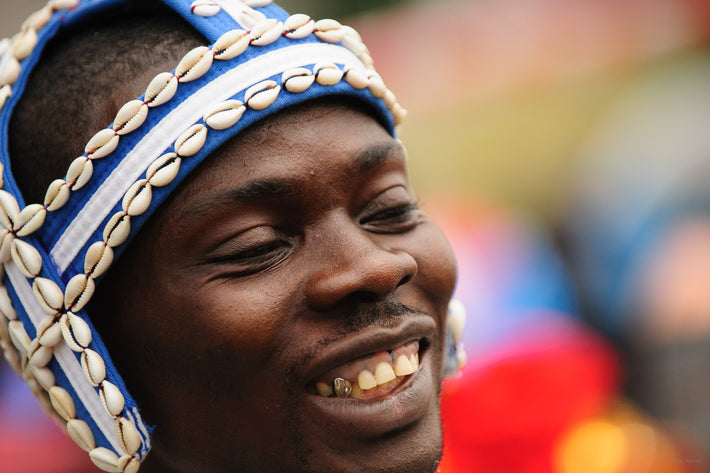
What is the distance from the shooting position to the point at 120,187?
6.68ft

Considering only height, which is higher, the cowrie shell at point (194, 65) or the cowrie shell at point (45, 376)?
the cowrie shell at point (194, 65)

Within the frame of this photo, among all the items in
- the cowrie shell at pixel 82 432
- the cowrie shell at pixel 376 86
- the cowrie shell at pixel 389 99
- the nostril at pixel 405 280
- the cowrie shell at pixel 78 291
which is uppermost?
the cowrie shell at pixel 376 86

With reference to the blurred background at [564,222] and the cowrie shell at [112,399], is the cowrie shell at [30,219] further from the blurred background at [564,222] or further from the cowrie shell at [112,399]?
the blurred background at [564,222]

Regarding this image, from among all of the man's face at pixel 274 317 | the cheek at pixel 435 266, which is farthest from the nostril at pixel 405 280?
the cheek at pixel 435 266

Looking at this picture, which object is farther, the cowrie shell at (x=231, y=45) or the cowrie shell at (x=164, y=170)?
the cowrie shell at (x=231, y=45)

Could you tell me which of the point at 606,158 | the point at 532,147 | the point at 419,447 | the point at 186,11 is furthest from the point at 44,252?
the point at 532,147

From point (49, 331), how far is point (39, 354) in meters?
0.09

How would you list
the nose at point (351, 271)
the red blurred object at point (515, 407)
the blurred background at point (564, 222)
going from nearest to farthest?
the nose at point (351, 271) < the red blurred object at point (515, 407) < the blurred background at point (564, 222)

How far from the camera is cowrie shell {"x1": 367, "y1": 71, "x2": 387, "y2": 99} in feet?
7.48

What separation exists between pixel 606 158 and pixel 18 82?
718 centimetres

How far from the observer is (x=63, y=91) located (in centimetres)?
218

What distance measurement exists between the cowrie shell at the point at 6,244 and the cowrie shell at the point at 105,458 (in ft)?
1.87

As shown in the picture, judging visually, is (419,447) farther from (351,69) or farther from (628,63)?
(628,63)

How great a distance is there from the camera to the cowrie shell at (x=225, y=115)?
6.53 feet
